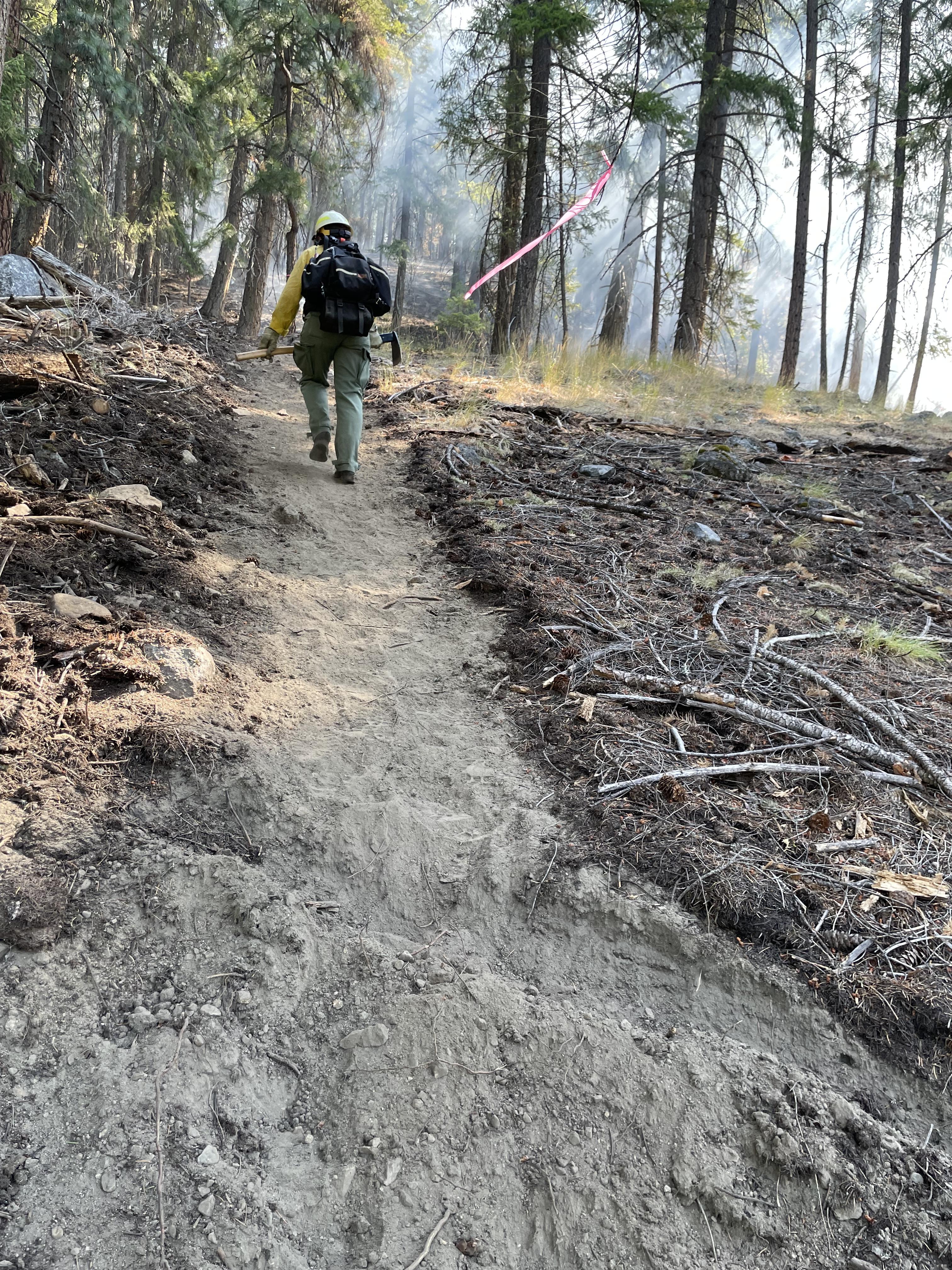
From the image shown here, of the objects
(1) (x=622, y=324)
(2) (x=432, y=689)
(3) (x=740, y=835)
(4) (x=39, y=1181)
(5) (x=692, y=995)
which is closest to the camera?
(4) (x=39, y=1181)

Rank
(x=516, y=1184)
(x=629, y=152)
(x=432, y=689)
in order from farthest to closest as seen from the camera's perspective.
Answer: (x=629, y=152) < (x=432, y=689) < (x=516, y=1184)

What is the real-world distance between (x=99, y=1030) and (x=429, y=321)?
33076 mm

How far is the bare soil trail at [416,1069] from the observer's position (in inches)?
59.6

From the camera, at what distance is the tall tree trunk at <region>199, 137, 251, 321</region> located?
14.9 metres

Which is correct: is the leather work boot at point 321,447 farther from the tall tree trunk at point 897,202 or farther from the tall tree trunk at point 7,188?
the tall tree trunk at point 897,202

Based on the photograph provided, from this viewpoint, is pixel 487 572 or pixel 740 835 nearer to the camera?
pixel 740 835

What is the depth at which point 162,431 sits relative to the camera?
214 inches

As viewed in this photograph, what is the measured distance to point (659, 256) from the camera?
54.1 ft

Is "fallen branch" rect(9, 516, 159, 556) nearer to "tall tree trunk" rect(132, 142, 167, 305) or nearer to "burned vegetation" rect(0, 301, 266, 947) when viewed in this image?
"burned vegetation" rect(0, 301, 266, 947)

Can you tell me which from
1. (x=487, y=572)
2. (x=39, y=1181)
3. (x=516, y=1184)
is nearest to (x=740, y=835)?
(x=516, y=1184)

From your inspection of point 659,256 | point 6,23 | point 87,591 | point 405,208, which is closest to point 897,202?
point 659,256

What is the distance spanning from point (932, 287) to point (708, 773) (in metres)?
37.0

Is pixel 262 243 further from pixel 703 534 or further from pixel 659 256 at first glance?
pixel 703 534

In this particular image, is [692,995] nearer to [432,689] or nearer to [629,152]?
→ [432,689]
